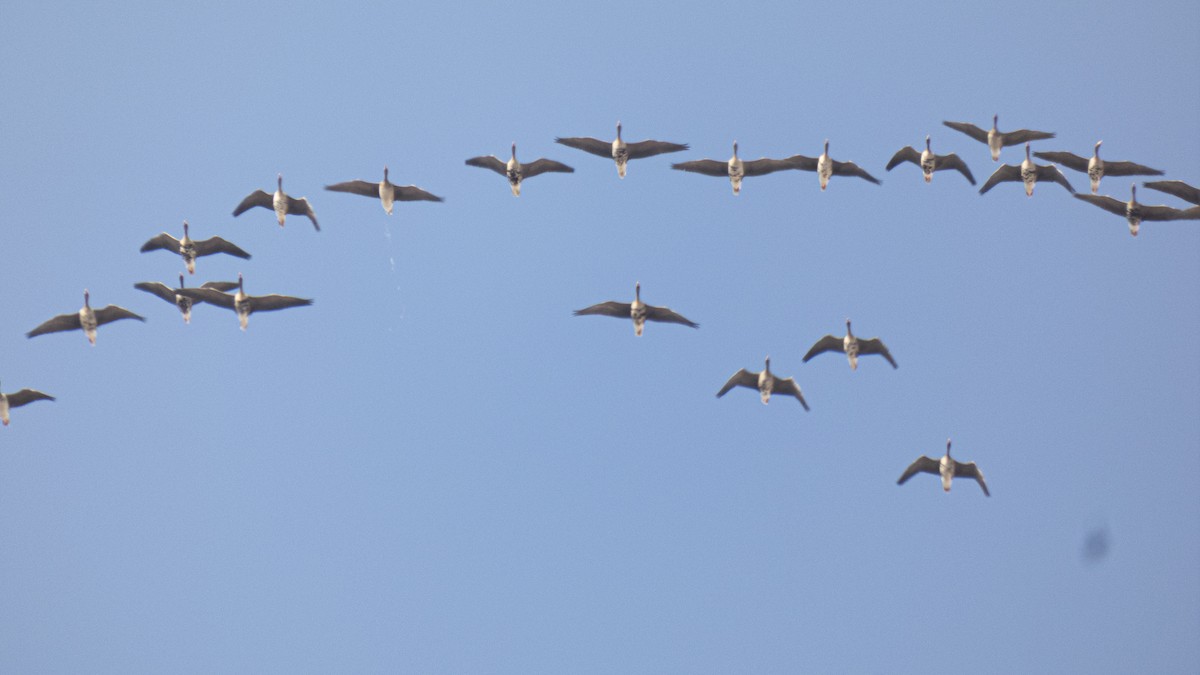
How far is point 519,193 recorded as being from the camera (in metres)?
45.4

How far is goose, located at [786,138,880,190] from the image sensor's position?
149 ft

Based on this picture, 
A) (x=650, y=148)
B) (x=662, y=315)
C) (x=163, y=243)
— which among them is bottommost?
(x=662, y=315)

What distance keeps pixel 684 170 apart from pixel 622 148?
2.07 meters

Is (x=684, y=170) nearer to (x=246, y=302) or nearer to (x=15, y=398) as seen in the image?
(x=246, y=302)

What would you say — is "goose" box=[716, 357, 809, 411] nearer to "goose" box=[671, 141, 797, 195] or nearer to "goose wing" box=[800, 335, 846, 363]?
"goose wing" box=[800, 335, 846, 363]

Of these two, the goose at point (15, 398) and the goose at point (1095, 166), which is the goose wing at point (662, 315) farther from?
the goose at point (15, 398)

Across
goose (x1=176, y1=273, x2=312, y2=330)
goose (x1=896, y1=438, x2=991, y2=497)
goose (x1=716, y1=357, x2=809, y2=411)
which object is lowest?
goose (x1=896, y1=438, x2=991, y2=497)

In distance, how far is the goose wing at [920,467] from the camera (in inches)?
1775

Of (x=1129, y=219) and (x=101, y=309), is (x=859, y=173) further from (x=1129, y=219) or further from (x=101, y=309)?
(x=101, y=309)

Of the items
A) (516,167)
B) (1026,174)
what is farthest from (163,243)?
(1026,174)

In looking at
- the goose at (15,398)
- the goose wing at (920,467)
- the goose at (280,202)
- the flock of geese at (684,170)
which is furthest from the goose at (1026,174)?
the goose at (15,398)

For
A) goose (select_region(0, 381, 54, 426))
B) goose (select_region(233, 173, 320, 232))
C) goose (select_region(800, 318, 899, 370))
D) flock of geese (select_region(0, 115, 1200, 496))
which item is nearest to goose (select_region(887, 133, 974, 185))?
flock of geese (select_region(0, 115, 1200, 496))

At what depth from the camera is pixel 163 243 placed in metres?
45.3

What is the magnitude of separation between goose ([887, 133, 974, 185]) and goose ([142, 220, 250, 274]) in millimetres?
19820
